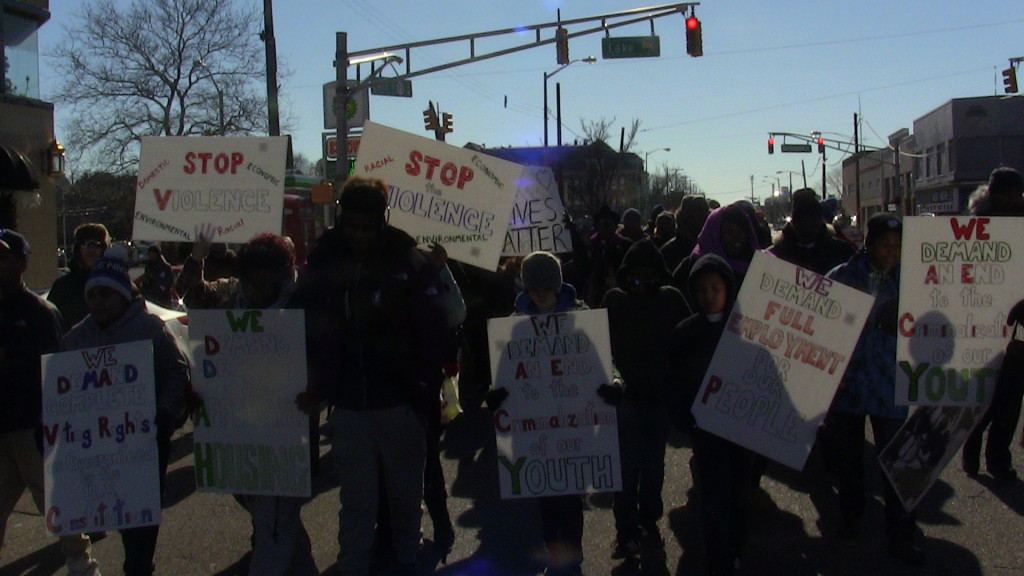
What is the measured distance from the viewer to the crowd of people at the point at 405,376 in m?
4.77

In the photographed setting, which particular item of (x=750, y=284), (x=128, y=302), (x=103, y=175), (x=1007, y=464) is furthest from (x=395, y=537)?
(x=103, y=175)

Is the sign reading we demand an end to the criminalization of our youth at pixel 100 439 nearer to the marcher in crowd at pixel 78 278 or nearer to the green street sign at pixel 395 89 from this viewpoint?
the marcher in crowd at pixel 78 278

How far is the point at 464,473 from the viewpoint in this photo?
751 centimetres

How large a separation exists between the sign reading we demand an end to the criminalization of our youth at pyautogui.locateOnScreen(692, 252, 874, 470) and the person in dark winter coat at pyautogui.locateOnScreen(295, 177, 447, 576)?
139 centimetres

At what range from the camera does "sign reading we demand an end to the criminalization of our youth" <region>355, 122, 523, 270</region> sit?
6559mm

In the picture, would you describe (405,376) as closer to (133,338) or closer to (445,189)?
(133,338)

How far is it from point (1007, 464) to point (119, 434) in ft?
18.3

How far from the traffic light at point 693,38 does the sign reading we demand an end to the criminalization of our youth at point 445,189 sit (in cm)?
1313

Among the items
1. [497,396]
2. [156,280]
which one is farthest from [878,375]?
[156,280]

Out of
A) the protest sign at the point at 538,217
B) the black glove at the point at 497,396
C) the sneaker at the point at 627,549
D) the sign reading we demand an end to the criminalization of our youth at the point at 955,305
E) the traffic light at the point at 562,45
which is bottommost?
the sneaker at the point at 627,549

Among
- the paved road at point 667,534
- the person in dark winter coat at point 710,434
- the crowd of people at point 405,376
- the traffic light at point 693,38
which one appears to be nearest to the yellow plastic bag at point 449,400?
the crowd of people at point 405,376

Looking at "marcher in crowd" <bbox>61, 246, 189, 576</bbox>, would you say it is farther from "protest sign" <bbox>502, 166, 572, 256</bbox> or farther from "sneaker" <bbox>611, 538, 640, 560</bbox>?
"protest sign" <bbox>502, 166, 572, 256</bbox>

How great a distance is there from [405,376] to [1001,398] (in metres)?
4.44

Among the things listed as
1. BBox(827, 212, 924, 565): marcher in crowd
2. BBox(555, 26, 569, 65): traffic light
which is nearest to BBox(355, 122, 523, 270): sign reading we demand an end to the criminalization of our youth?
BBox(827, 212, 924, 565): marcher in crowd
